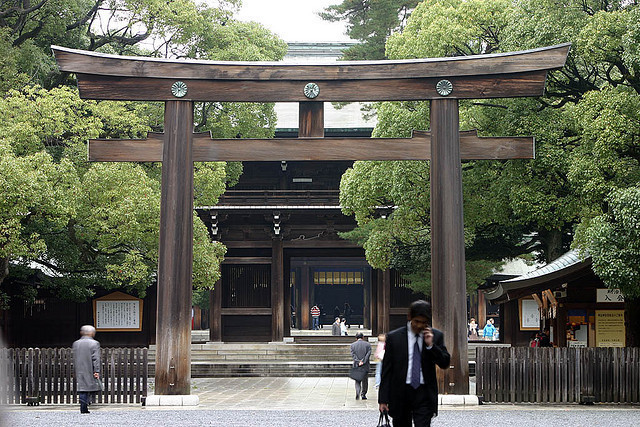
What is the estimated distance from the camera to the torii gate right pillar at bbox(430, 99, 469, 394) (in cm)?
1484

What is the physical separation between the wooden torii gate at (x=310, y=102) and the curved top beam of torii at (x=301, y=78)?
0.06 feet

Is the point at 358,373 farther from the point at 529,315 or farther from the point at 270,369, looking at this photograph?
the point at 529,315

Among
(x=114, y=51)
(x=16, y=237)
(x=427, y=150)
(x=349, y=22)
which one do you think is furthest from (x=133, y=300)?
(x=349, y=22)

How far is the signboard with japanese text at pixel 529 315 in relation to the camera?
26.2m

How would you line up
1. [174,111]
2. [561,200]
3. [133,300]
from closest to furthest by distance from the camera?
[174,111], [561,200], [133,300]

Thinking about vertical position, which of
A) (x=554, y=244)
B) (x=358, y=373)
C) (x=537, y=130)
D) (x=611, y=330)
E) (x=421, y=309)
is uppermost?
(x=537, y=130)

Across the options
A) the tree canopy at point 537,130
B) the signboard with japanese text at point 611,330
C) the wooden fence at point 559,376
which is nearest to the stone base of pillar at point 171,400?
the wooden fence at point 559,376

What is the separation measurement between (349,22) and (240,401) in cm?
2632

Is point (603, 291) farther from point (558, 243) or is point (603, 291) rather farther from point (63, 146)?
point (63, 146)

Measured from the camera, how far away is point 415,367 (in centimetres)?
715

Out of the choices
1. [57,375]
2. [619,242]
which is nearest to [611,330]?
Answer: [619,242]

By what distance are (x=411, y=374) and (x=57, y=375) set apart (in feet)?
34.9

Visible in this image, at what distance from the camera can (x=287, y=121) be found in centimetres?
3428

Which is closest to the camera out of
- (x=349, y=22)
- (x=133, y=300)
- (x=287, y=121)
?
(x=133, y=300)
